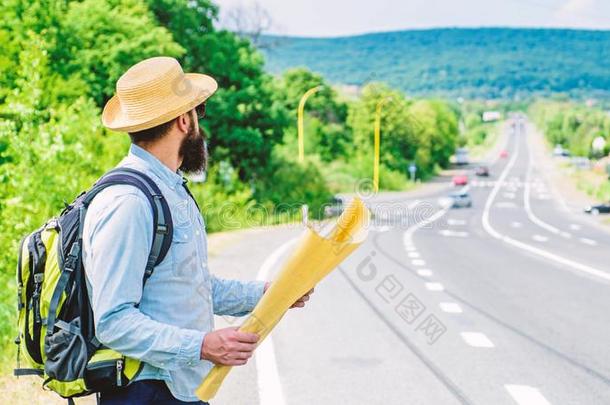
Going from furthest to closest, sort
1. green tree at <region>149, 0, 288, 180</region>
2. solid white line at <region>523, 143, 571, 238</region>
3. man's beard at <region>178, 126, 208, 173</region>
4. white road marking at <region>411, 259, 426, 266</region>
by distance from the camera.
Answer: green tree at <region>149, 0, 288, 180</region>, solid white line at <region>523, 143, 571, 238</region>, white road marking at <region>411, 259, 426, 266</region>, man's beard at <region>178, 126, 208, 173</region>

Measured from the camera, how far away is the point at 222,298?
322cm

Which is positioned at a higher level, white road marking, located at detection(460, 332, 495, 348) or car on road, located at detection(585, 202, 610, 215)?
white road marking, located at detection(460, 332, 495, 348)

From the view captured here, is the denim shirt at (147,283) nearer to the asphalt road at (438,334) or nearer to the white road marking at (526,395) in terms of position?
the asphalt road at (438,334)

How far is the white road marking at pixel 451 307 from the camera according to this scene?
381 inches

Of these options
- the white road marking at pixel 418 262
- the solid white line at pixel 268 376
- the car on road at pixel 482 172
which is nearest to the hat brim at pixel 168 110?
the solid white line at pixel 268 376

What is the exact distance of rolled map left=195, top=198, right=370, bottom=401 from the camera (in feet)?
7.48

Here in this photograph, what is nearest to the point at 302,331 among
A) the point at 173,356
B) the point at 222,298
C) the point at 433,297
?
the point at 433,297

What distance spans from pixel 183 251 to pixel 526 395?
398cm

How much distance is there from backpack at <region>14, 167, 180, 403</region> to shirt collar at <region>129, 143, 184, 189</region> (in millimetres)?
111

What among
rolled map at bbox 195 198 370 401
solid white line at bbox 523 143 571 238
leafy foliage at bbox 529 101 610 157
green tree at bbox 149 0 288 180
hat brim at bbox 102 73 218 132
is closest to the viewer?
rolled map at bbox 195 198 370 401

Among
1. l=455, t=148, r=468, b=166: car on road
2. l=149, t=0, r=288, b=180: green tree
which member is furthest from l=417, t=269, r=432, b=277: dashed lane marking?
l=455, t=148, r=468, b=166: car on road

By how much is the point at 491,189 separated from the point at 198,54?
4678 cm

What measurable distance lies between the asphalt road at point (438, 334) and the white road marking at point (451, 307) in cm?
1

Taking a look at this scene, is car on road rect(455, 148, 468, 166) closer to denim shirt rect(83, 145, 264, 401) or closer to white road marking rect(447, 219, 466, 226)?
white road marking rect(447, 219, 466, 226)
